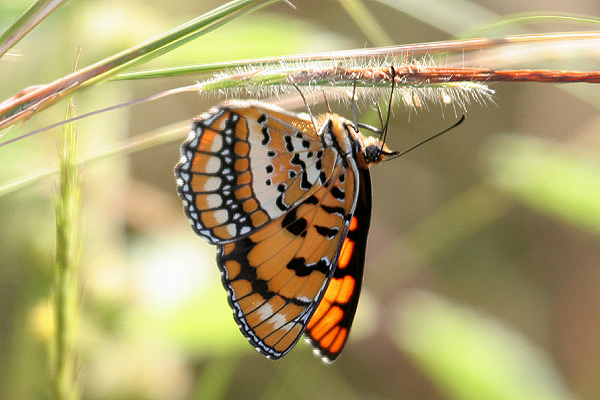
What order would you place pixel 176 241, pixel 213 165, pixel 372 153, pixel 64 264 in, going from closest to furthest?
1. pixel 64 264
2. pixel 213 165
3. pixel 372 153
4. pixel 176 241

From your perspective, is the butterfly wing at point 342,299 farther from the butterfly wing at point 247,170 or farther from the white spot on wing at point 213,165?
the white spot on wing at point 213,165

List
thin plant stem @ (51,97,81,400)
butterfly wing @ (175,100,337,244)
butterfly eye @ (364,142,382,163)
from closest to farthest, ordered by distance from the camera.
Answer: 1. thin plant stem @ (51,97,81,400)
2. butterfly wing @ (175,100,337,244)
3. butterfly eye @ (364,142,382,163)

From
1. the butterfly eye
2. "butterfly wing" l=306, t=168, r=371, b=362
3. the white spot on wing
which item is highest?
the white spot on wing

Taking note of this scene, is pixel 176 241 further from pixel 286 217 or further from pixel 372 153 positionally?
pixel 372 153

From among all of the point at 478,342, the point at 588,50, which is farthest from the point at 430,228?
the point at 588,50

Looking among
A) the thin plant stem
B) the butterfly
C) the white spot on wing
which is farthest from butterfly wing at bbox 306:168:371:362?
the thin plant stem

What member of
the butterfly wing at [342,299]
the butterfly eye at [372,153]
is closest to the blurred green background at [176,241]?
the butterfly eye at [372,153]


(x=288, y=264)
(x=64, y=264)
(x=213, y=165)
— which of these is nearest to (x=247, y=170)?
(x=213, y=165)

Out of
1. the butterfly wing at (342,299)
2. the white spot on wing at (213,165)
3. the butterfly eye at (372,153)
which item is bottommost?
the butterfly wing at (342,299)

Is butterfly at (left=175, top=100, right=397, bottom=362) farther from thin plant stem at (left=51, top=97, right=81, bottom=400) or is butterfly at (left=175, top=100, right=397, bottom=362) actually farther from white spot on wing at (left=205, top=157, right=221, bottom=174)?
thin plant stem at (left=51, top=97, right=81, bottom=400)
